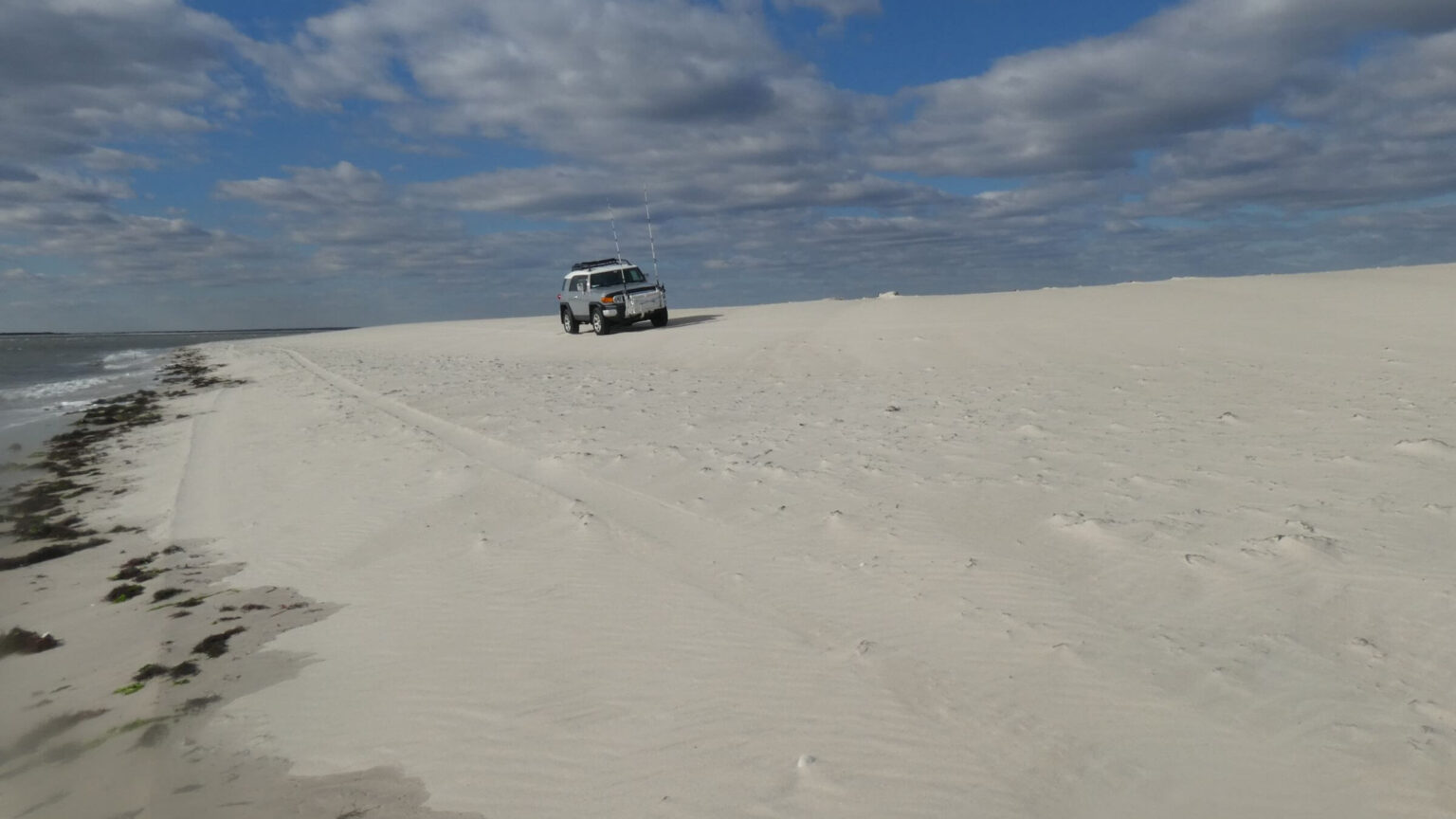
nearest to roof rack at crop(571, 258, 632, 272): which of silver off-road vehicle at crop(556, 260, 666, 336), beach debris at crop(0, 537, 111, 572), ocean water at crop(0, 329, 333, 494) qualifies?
silver off-road vehicle at crop(556, 260, 666, 336)

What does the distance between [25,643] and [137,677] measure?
1.50 m

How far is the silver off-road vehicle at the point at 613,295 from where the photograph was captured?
26922 millimetres

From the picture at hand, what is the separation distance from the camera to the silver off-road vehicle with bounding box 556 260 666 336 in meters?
26.9

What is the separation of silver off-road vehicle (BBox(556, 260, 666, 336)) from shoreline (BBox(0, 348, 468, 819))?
60.2 feet

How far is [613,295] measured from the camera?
26.8 metres

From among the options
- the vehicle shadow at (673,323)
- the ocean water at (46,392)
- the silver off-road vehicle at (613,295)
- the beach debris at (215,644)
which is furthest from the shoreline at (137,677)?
the vehicle shadow at (673,323)

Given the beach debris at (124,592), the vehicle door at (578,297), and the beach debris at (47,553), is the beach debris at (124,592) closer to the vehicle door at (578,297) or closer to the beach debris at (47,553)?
the beach debris at (47,553)

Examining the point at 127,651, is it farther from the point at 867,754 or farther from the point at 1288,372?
the point at 1288,372

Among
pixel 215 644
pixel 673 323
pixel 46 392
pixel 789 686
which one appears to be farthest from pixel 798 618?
pixel 46 392

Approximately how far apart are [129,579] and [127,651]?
182 centimetres

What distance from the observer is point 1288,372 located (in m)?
12.1

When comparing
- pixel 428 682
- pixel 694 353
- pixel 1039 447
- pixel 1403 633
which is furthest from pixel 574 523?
pixel 694 353

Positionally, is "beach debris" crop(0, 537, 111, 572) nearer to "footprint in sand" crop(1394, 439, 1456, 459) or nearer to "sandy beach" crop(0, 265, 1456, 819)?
"sandy beach" crop(0, 265, 1456, 819)

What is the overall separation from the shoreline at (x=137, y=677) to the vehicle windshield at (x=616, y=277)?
1891cm
